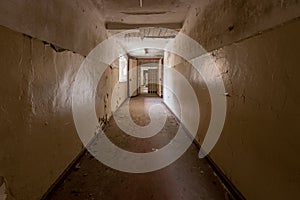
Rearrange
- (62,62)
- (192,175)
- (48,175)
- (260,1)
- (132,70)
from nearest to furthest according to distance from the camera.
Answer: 1. (260,1)
2. (48,175)
3. (62,62)
4. (192,175)
5. (132,70)

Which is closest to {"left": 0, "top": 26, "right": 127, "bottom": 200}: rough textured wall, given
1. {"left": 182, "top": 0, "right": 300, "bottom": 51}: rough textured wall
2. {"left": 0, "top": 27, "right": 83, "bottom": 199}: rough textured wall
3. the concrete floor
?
{"left": 0, "top": 27, "right": 83, "bottom": 199}: rough textured wall

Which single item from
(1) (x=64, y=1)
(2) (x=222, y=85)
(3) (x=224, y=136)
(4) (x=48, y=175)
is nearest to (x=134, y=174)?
(4) (x=48, y=175)

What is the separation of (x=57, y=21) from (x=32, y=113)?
0.91 m

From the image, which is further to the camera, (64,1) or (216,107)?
(216,107)

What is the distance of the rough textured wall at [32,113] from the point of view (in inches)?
49.4

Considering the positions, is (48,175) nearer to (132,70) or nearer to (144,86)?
(132,70)

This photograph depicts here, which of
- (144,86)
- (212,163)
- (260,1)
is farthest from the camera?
(144,86)

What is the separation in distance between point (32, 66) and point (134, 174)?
149 centimetres

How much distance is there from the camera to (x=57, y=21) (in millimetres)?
1943

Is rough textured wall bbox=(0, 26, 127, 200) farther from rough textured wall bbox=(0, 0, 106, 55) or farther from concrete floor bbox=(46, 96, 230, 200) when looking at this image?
concrete floor bbox=(46, 96, 230, 200)

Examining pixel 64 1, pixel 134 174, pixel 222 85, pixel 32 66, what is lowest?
pixel 134 174

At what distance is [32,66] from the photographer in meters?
1.51

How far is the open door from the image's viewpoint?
34.0 ft

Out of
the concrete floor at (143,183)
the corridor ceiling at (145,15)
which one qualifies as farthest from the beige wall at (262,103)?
the corridor ceiling at (145,15)
